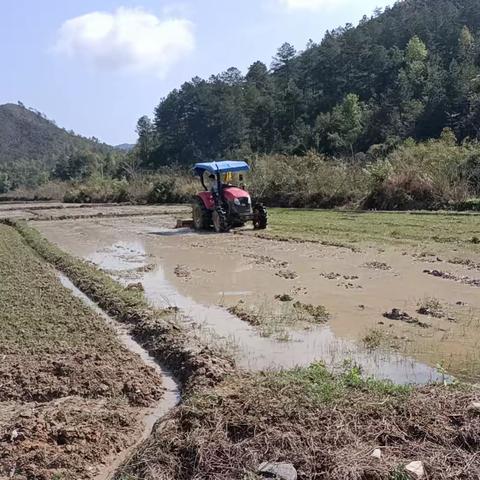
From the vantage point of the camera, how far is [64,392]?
5.42m

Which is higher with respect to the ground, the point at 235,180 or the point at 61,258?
the point at 235,180

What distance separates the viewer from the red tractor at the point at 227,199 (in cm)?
1794

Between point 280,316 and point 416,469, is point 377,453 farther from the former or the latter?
point 280,316

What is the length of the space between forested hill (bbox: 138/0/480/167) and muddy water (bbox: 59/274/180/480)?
48978 mm

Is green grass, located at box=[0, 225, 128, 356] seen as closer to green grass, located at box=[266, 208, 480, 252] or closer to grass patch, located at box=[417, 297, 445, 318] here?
grass patch, located at box=[417, 297, 445, 318]

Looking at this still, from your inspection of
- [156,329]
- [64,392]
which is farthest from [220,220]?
[64,392]

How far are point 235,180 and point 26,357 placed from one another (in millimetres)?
12788

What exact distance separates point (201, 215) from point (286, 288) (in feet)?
30.8

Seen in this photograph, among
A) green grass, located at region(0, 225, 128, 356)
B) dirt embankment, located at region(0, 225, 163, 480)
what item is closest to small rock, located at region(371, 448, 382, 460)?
dirt embankment, located at region(0, 225, 163, 480)

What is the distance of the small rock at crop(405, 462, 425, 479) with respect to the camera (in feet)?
11.6

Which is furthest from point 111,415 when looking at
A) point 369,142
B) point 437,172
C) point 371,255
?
point 369,142

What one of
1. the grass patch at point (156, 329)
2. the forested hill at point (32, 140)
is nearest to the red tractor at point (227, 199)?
the grass patch at point (156, 329)

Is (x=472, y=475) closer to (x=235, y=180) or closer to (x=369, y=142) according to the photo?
(x=235, y=180)

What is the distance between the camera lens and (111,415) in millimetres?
4867
